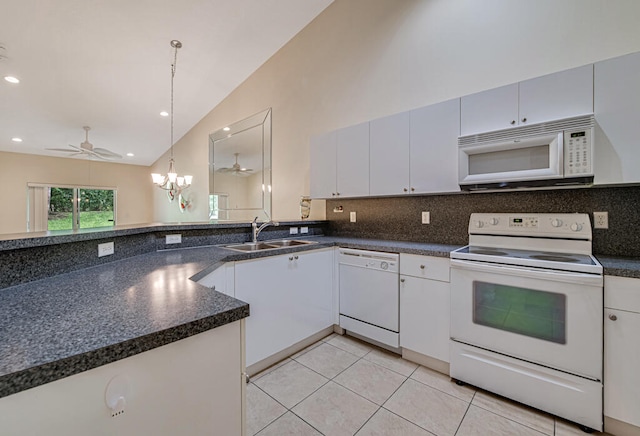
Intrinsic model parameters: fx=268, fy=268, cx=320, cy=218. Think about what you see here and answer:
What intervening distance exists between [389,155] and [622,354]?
6.28ft

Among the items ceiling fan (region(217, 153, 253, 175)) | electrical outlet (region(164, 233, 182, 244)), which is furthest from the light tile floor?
ceiling fan (region(217, 153, 253, 175))

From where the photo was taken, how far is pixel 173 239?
214cm

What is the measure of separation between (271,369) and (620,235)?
2.61 meters

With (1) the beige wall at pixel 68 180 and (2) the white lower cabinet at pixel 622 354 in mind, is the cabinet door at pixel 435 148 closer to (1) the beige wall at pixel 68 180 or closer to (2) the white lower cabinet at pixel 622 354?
(2) the white lower cabinet at pixel 622 354

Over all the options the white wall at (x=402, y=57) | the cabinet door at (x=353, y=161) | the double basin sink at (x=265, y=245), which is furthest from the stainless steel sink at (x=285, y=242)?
the white wall at (x=402, y=57)

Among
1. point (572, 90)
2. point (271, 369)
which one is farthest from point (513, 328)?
point (271, 369)

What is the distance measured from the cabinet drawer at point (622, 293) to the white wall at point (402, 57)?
1.52m

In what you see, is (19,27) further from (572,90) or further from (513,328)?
(513,328)

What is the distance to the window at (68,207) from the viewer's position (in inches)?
233

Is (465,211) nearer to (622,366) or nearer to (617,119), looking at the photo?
(617,119)

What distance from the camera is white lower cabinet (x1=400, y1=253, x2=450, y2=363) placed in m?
1.98

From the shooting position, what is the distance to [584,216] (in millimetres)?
Answer: 1804

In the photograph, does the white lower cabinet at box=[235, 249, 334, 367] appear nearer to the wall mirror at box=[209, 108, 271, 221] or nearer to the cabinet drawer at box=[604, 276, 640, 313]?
the cabinet drawer at box=[604, 276, 640, 313]

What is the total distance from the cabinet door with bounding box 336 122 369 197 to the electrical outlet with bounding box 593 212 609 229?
164 centimetres
